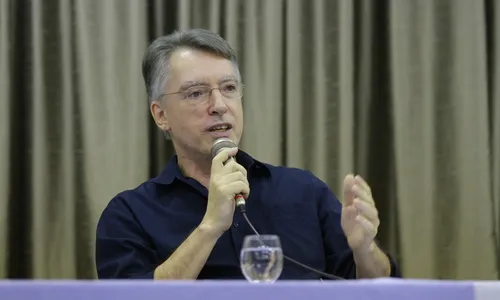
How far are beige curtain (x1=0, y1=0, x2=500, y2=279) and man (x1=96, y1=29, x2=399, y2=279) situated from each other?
54cm

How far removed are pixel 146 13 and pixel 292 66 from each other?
60 cm

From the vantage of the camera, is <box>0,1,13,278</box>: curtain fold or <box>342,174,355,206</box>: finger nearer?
<box>342,174,355,206</box>: finger

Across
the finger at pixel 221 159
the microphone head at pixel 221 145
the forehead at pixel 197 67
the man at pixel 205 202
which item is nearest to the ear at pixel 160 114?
the man at pixel 205 202

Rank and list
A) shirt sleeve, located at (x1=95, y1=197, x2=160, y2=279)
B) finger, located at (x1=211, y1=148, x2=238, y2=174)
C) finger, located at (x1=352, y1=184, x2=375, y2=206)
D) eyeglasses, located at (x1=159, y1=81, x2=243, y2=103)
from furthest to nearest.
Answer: eyeglasses, located at (x1=159, y1=81, x2=243, y2=103)
shirt sleeve, located at (x1=95, y1=197, x2=160, y2=279)
finger, located at (x1=211, y1=148, x2=238, y2=174)
finger, located at (x1=352, y1=184, x2=375, y2=206)

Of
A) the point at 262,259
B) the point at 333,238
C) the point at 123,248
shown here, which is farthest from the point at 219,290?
the point at 333,238

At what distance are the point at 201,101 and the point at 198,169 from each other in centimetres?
21

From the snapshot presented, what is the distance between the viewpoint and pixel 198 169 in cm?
209

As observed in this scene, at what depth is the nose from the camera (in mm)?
1976

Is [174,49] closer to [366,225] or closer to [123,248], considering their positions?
[123,248]

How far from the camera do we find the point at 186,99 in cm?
203

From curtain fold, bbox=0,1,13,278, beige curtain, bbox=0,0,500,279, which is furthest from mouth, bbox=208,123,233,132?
curtain fold, bbox=0,1,13,278

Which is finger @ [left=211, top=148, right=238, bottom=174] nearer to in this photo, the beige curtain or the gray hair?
the gray hair

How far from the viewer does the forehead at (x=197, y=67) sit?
2.02 meters

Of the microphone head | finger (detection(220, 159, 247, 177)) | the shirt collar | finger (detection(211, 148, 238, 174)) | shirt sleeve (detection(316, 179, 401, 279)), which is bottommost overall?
shirt sleeve (detection(316, 179, 401, 279))
